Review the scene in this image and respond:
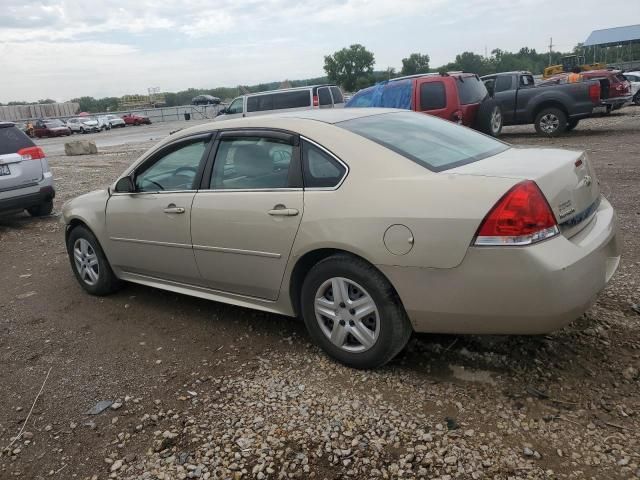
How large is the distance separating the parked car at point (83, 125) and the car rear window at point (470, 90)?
4004 cm

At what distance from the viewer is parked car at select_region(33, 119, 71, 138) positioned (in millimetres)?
42656

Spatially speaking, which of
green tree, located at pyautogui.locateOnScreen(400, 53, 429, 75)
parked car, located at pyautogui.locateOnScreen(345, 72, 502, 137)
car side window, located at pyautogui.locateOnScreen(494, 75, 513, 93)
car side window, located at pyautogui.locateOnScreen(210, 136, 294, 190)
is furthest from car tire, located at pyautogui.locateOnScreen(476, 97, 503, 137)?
green tree, located at pyautogui.locateOnScreen(400, 53, 429, 75)

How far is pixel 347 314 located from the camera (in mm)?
3238

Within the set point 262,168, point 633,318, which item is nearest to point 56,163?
point 262,168

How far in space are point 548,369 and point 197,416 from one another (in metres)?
1.98

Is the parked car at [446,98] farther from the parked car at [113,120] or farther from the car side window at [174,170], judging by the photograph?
the parked car at [113,120]

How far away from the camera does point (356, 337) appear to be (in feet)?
10.7

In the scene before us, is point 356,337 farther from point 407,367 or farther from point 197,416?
point 197,416

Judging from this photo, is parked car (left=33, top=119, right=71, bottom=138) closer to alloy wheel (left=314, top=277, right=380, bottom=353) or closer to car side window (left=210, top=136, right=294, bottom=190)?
car side window (left=210, top=136, right=294, bottom=190)

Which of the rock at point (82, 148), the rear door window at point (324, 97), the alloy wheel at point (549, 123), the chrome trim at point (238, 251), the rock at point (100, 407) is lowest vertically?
the rock at point (100, 407)

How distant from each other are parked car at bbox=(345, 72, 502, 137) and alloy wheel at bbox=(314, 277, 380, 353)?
9706 millimetres

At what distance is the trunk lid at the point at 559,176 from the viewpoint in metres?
2.83

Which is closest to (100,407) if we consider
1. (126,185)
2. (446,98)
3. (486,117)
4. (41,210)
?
(126,185)

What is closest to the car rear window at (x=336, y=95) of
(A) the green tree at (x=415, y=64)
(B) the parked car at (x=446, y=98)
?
(B) the parked car at (x=446, y=98)
